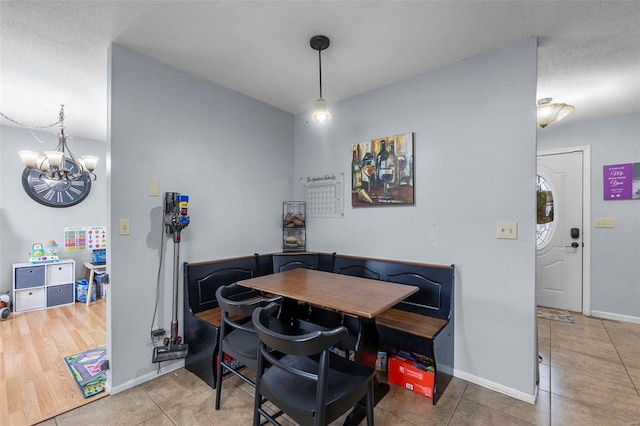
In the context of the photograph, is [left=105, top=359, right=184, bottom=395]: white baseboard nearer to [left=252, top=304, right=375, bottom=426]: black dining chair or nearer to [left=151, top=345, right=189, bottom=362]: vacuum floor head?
[left=151, top=345, right=189, bottom=362]: vacuum floor head

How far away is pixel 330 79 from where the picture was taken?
8.56 feet

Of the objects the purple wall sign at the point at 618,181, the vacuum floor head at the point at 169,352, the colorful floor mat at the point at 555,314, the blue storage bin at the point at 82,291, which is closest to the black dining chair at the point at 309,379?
the vacuum floor head at the point at 169,352

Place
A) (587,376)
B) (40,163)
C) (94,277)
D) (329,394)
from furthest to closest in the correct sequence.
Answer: (94,277), (40,163), (587,376), (329,394)

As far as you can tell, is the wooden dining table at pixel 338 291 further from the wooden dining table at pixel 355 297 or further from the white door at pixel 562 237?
the white door at pixel 562 237

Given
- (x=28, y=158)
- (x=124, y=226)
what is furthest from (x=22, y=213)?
(x=124, y=226)

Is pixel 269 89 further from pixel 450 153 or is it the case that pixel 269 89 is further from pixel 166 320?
pixel 166 320

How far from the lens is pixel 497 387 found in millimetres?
2086

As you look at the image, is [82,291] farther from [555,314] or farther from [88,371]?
[555,314]

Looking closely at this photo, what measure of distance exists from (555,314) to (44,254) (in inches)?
273

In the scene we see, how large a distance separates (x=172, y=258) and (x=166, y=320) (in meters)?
0.52

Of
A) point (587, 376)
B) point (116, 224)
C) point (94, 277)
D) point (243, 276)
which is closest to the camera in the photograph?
point (116, 224)

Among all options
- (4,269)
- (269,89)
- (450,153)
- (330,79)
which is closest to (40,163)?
(4,269)

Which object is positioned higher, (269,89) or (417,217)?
(269,89)

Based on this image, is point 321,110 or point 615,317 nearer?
point 321,110
